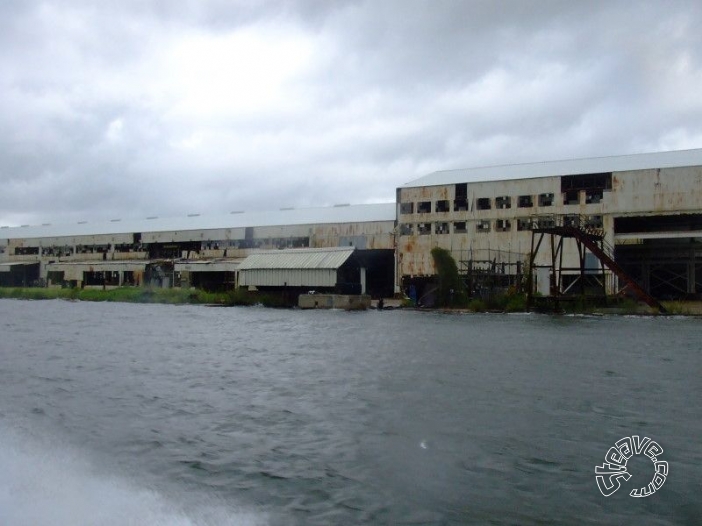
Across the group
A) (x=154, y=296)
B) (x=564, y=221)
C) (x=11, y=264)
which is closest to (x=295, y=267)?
(x=154, y=296)

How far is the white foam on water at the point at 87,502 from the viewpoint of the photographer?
606 centimetres

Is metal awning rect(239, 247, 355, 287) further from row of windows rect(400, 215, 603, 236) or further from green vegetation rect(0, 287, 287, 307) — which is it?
row of windows rect(400, 215, 603, 236)

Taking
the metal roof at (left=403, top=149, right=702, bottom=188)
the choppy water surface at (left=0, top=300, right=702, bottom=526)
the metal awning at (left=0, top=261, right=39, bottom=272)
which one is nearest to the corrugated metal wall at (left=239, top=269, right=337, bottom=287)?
the metal roof at (left=403, top=149, right=702, bottom=188)

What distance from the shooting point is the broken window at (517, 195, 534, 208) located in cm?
4200

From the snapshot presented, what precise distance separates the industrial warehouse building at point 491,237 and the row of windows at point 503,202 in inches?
2.7

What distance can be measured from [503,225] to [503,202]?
158cm

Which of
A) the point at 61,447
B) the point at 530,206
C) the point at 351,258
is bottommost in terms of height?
the point at 61,447

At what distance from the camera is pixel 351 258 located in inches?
1853

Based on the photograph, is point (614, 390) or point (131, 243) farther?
point (131, 243)

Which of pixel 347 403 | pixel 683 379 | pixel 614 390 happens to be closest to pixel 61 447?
pixel 347 403

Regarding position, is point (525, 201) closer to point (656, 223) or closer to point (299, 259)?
point (656, 223)

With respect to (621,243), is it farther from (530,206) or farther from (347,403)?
(347,403)

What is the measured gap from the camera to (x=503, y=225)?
140 ft

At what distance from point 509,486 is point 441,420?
109 inches
